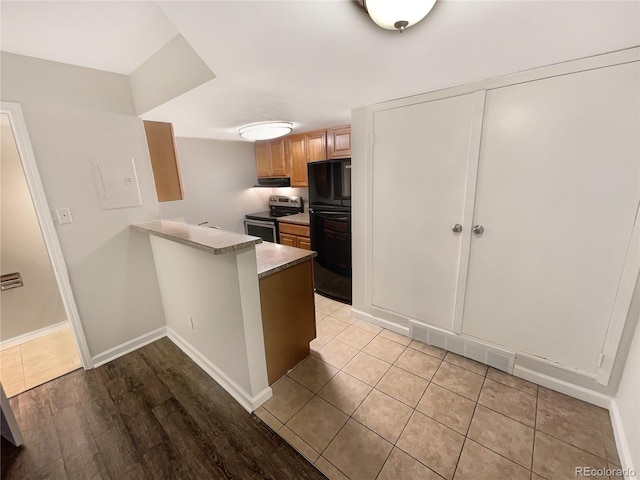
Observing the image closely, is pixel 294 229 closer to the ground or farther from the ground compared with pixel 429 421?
farther from the ground

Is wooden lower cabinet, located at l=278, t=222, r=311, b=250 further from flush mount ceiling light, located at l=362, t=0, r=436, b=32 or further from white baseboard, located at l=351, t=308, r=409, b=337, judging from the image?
flush mount ceiling light, located at l=362, t=0, r=436, b=32

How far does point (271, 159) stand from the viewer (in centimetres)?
392

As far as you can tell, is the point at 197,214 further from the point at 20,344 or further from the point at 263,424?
the point at 263,424

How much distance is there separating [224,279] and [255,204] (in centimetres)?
306

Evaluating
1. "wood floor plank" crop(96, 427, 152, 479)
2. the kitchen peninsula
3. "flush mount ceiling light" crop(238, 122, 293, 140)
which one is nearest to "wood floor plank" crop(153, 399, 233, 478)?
"wood floor plank" crop(96, 427, 152, 479)

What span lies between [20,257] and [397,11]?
3.56 meters

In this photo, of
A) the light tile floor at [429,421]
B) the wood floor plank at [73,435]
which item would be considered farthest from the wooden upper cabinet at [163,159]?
the light tile floor at [429,421]

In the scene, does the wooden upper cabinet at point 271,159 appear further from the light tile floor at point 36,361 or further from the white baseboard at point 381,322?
the light tile floor at point 36,361

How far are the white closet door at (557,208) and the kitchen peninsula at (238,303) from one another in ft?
4.40

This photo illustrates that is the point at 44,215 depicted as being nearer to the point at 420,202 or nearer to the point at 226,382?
the point at 226,382

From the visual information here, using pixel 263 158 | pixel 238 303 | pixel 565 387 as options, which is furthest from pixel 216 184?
pixel 565 387

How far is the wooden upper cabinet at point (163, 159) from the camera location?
2.26m

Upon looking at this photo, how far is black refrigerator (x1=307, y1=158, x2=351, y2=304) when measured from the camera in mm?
2684

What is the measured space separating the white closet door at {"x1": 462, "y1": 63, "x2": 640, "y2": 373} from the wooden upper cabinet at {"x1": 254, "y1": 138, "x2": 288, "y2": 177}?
2659 mm
